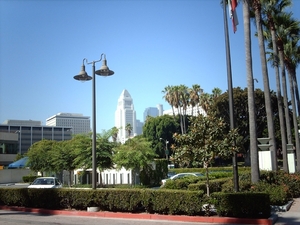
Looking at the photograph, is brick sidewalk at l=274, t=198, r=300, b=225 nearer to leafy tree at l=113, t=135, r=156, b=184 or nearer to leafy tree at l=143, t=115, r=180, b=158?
leafy tree at l=113, t=135, r=156, b=184

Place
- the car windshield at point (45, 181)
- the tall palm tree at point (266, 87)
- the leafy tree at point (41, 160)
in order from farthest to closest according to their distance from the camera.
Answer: the leafy tree at point (41, 160)
the car windshield at point (45, 181)
the tall palm tree at point (266, 87)

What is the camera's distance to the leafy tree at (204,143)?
547 inches

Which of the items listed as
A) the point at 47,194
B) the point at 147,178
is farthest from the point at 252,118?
the point at 147,178

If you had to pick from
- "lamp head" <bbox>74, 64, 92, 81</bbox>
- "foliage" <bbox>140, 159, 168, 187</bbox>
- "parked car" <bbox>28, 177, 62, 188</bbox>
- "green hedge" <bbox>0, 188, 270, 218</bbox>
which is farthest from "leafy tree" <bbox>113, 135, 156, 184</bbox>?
"lamp head" <bbox>74, 64, 92, 81</bbox>

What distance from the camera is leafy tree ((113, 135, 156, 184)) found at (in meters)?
30.0

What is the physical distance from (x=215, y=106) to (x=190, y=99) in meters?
14.2

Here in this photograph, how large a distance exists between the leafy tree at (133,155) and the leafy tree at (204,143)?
15684mm

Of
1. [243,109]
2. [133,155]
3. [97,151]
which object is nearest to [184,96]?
[243,109]

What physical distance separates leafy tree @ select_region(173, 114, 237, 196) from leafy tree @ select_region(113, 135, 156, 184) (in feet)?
51.5

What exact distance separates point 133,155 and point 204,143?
54.4 ft

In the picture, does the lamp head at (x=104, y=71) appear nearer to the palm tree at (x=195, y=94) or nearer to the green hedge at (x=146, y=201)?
the green hedge at (x=146, y=201)

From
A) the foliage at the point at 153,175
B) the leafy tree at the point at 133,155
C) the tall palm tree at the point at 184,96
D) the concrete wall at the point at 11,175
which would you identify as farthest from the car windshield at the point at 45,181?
the tall palm tree at the point at 184,96

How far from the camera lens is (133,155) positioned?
3027 cm

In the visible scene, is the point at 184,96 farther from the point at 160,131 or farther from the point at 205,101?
the point at 160,131
